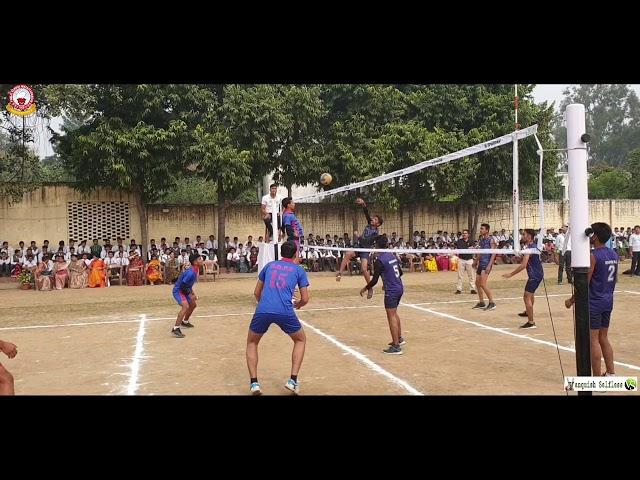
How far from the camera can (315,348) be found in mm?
8633

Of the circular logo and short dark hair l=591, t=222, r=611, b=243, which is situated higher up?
the circular logo

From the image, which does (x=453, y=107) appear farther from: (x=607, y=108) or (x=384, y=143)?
(x=607, y=108)

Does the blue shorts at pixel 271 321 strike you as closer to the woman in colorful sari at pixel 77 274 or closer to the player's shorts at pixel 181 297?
the player's shorts at pixel 181 297

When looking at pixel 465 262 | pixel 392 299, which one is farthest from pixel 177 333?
pixel 465 262

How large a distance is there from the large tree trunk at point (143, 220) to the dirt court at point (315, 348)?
713cm

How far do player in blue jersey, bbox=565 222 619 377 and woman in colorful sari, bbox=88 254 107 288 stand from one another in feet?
51.7

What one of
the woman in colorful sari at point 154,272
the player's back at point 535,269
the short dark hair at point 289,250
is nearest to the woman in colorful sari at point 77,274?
the woman in colorful sari at point 154,272

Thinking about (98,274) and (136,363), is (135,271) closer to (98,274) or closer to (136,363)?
(98,274)

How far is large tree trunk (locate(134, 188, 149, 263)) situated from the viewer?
2130 cm

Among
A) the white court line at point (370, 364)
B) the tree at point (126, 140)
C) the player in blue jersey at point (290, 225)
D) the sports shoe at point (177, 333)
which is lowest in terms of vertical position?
the white court line at point (370, 364)

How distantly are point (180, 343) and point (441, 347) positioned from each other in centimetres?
411

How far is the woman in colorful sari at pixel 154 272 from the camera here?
1891 centimetres

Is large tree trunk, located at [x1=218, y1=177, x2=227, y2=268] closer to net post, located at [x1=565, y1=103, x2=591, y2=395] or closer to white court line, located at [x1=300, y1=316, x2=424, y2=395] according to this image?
white court line, located at [x1=300, y1=316, x2=424, y2=395]

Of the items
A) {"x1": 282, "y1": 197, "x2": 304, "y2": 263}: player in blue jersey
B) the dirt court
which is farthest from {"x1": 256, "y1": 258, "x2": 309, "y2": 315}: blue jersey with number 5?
{"x1": 282, "y1": 197, "x2": 304, "y2": 263}: player in blue jersey
